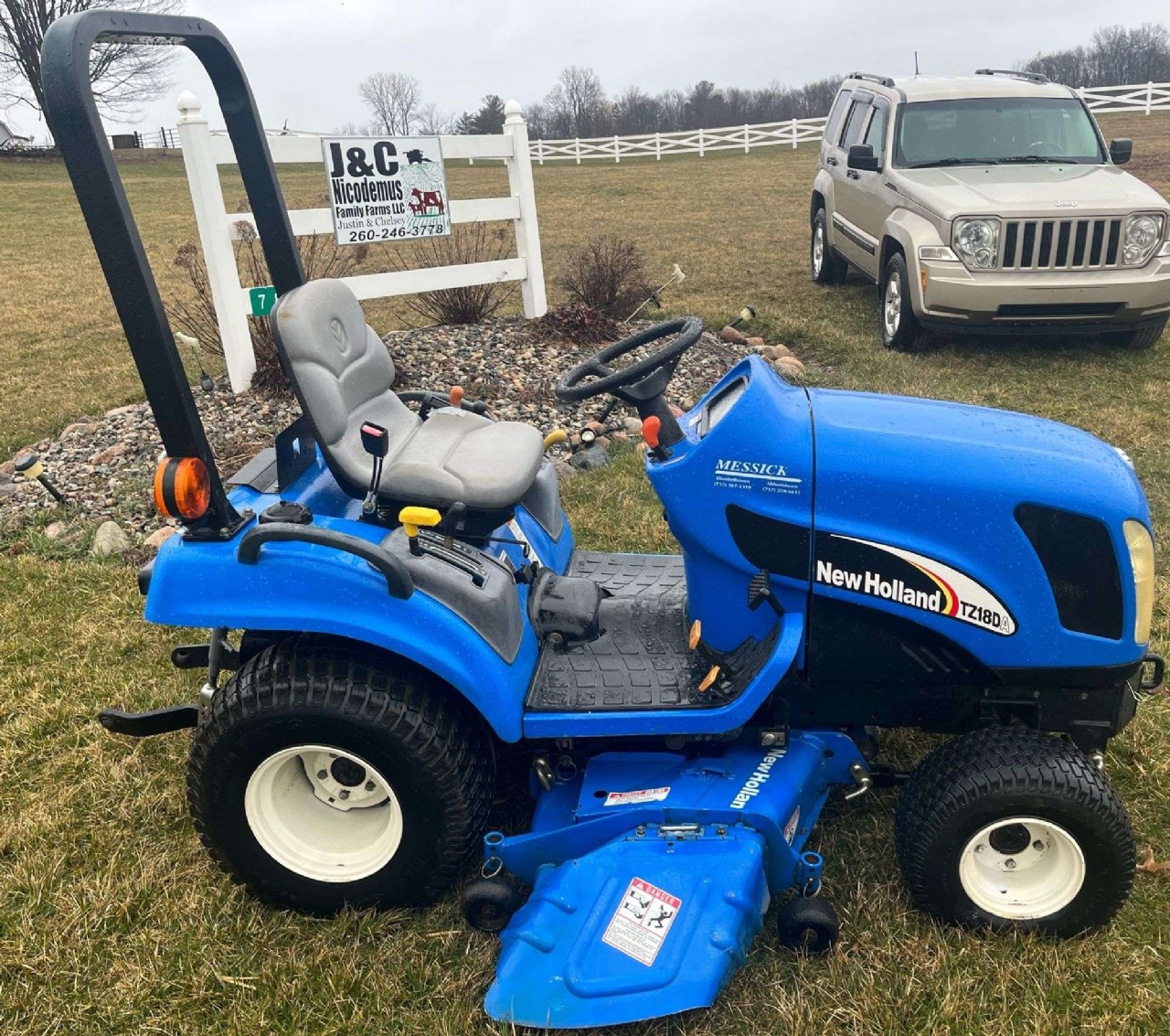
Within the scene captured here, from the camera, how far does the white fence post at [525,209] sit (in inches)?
285

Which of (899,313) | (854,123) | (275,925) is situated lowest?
(275,925)

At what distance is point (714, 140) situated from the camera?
2991cm

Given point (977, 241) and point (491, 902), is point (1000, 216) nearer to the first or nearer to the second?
point (977, 241)

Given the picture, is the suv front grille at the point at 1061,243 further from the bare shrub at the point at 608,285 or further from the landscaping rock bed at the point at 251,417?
the bare shrub at the point at 608,285

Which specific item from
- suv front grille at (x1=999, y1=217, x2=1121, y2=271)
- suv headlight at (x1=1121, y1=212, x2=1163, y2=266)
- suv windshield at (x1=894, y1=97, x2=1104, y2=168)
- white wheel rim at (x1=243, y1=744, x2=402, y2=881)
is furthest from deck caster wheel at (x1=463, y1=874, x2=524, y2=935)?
suv windshield at (x1=894, y1=97, x2=1104, y2=168)

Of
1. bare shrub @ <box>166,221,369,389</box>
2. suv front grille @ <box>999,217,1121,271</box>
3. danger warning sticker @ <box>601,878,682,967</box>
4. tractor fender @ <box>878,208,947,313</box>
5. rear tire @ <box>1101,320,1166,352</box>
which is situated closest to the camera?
danger warning sticker @ <box>601,878,682,967</box>

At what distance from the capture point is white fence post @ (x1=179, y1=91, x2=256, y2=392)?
18.4 ft

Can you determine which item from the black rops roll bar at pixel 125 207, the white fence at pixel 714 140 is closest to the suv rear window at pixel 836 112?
the black rops roll bar at pixel 125 207

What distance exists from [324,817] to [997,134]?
24.8ft

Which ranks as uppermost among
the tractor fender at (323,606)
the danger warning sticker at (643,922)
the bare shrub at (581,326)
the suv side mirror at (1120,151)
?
the suv side mirror at (1120,151)

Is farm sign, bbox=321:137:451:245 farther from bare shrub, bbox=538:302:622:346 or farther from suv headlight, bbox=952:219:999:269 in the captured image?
suv headlight, bbox=952:219:999:269

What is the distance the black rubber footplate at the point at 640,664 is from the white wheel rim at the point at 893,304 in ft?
17.1

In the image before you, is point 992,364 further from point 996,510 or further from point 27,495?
point 27,495

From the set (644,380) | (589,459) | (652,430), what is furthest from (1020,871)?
(589,459)
